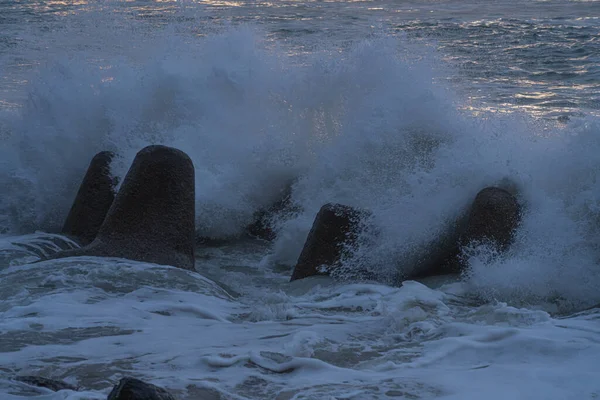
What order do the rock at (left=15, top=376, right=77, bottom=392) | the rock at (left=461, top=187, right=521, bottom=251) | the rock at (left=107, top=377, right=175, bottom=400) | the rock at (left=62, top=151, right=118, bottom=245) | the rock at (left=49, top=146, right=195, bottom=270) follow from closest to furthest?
the rock at (left=107, top=377, right=175, bottom=400), the rock at (left=15, top=376, right=77, bottom=392), the rock at (left=49, top=146, right=195, bottom=270), the rock at (left=461, top=187, right=521, bottom=251), the rock at (left=62, top=151, right=118, bottom=245)

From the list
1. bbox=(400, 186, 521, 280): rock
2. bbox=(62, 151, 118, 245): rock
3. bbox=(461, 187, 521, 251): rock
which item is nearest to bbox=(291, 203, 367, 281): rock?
bbox=(400, 186, 521, 280): rock

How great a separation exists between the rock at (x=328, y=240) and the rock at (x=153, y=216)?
2.90 ft

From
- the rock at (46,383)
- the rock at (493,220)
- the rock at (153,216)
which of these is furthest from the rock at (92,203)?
the rock at (46,383)

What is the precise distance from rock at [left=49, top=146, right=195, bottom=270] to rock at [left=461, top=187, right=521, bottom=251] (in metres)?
2.14

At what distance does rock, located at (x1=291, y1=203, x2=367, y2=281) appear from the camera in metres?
5.83

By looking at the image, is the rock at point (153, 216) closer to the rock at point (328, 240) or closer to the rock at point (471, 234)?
the rock at point (328, 240)

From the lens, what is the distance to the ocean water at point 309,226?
12.0 feet

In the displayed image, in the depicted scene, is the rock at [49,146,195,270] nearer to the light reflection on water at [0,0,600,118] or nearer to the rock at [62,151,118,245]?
the rock at [62,151,118,245]

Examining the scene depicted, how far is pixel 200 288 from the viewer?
5133mm

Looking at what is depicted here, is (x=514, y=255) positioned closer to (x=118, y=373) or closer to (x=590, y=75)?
(x=118, y=373)

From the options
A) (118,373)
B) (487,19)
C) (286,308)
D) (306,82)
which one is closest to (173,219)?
(286,308)

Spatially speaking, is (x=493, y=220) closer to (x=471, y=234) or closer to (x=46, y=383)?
(x=471, y=234)

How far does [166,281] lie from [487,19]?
14.1 metres

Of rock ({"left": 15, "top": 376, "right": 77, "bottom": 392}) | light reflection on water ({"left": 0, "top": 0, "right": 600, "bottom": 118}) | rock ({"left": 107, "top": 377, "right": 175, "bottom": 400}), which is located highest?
light reflection on water ({"left": 0, "top": 0, "right": 600, "bottom": 118})
